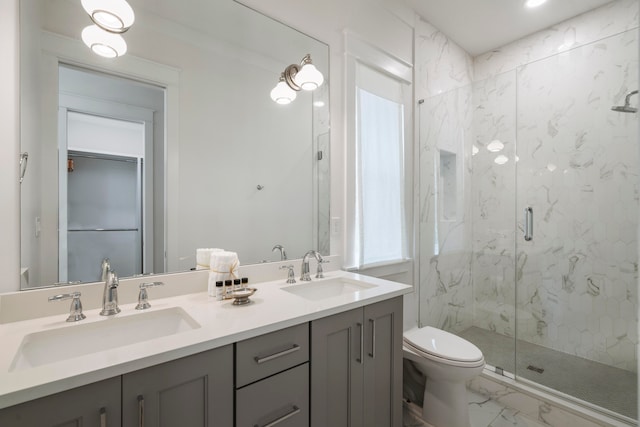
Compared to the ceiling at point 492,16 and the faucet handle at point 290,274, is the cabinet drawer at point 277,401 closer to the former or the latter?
the faucet handle at point 290,274

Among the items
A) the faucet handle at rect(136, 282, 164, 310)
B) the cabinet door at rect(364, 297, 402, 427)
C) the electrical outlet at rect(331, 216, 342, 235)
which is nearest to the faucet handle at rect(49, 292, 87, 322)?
the faucet handle at rect(136, 282, 164, 310)

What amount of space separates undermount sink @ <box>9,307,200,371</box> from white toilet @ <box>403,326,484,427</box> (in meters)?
1.30

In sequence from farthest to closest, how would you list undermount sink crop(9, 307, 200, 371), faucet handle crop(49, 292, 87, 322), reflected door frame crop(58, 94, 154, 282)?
1. reflected door frame crop(58, 94, 154, 282)
2. faucet handle crop(49, 292, 87, 322)
3. undermount sink crop(9, 307, 200, 371)

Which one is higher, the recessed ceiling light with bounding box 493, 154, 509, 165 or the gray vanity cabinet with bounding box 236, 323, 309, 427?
the recessed ceiling light with bounding box 493, 154, 509, 165

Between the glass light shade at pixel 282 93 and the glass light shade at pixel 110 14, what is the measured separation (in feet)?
2.30

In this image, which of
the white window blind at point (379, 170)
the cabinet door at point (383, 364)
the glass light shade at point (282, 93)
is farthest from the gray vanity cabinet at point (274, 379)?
the glass light shade at point (282, 93)

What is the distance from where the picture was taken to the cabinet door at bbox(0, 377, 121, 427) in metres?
0.58

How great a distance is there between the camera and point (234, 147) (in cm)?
145

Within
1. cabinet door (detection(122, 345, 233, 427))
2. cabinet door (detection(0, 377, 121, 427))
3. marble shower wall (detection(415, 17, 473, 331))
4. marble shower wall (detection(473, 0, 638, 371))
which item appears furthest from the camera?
marble shower wall (detection(415, 17, 473, 331))

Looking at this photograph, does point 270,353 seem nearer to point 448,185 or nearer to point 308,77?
point 308,77

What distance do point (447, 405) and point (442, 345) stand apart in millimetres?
312

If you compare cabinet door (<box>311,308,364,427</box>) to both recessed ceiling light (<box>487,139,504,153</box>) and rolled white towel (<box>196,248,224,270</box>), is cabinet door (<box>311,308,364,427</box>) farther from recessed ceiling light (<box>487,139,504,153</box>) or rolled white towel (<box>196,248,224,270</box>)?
recessed ceiling light (<box>487,139,504,153</box>)

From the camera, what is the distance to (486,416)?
5.83 ft

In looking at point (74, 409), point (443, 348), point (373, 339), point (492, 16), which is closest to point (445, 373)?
point (443, 348)
